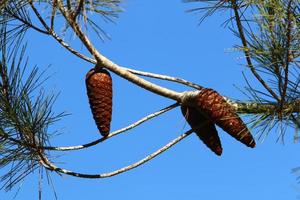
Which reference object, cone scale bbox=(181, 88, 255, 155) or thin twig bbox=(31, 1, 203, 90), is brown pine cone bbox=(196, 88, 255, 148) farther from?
thin twig bbox=(31, 1, 203, 90)

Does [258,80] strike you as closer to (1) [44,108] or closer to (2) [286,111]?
(2) [286,111]

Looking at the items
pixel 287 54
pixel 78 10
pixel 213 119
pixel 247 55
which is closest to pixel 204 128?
Answer: pixel 213 119

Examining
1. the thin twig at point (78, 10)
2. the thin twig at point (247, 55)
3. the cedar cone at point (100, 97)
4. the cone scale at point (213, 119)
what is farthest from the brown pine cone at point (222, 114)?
the thin twig at point (78, 10)

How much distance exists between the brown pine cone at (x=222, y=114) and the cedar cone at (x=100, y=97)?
26 centimetres

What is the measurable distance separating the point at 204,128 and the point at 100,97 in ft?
1.05

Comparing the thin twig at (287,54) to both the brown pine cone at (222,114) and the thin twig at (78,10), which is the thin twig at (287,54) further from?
the thin twig at (78,10)

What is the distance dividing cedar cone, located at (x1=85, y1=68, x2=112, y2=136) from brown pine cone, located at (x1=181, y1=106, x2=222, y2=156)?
0.24 metres

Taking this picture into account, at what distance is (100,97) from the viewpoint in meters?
2.23

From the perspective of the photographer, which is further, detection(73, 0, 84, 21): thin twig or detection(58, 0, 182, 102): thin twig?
detection(58, 0, 182, 102): thin twig

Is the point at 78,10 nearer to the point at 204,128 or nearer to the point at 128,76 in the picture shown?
the point at 128,76

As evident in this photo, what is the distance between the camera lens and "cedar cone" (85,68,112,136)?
2225 mm

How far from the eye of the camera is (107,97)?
2.24 meters

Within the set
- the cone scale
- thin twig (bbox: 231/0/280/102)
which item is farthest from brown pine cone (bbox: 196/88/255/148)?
thin twig (bbox: 231/0/280/102)

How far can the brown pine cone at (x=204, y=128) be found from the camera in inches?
89.7
